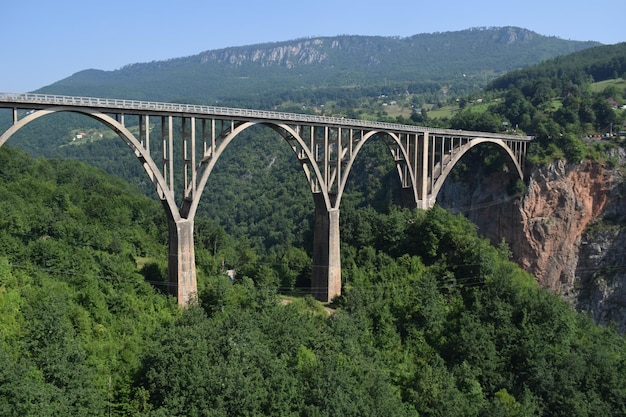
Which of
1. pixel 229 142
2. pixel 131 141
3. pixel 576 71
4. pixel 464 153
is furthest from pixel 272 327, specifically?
pixel 576 71

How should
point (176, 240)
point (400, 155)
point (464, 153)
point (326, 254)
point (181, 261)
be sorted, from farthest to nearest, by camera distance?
point (464, 153), point (400, 155), point (326, 254), point (181, 261), point (176, 240)

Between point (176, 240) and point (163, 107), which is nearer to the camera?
point (163, 107)

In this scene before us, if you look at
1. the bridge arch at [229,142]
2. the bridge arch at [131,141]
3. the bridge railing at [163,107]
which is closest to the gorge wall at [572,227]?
the bridge railing at [163,107]

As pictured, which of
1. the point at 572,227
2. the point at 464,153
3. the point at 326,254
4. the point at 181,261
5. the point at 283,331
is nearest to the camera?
the point at 283,331

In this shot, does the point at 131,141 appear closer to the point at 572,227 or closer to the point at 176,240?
the point at 176,240

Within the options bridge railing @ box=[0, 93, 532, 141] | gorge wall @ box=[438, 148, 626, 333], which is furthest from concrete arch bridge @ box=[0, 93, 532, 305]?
gorge wall @ box=[438, 148, 626, 333]

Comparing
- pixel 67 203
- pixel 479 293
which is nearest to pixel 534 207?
pixel 479 293

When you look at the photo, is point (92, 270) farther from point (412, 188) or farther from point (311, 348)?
point (412, 188)
